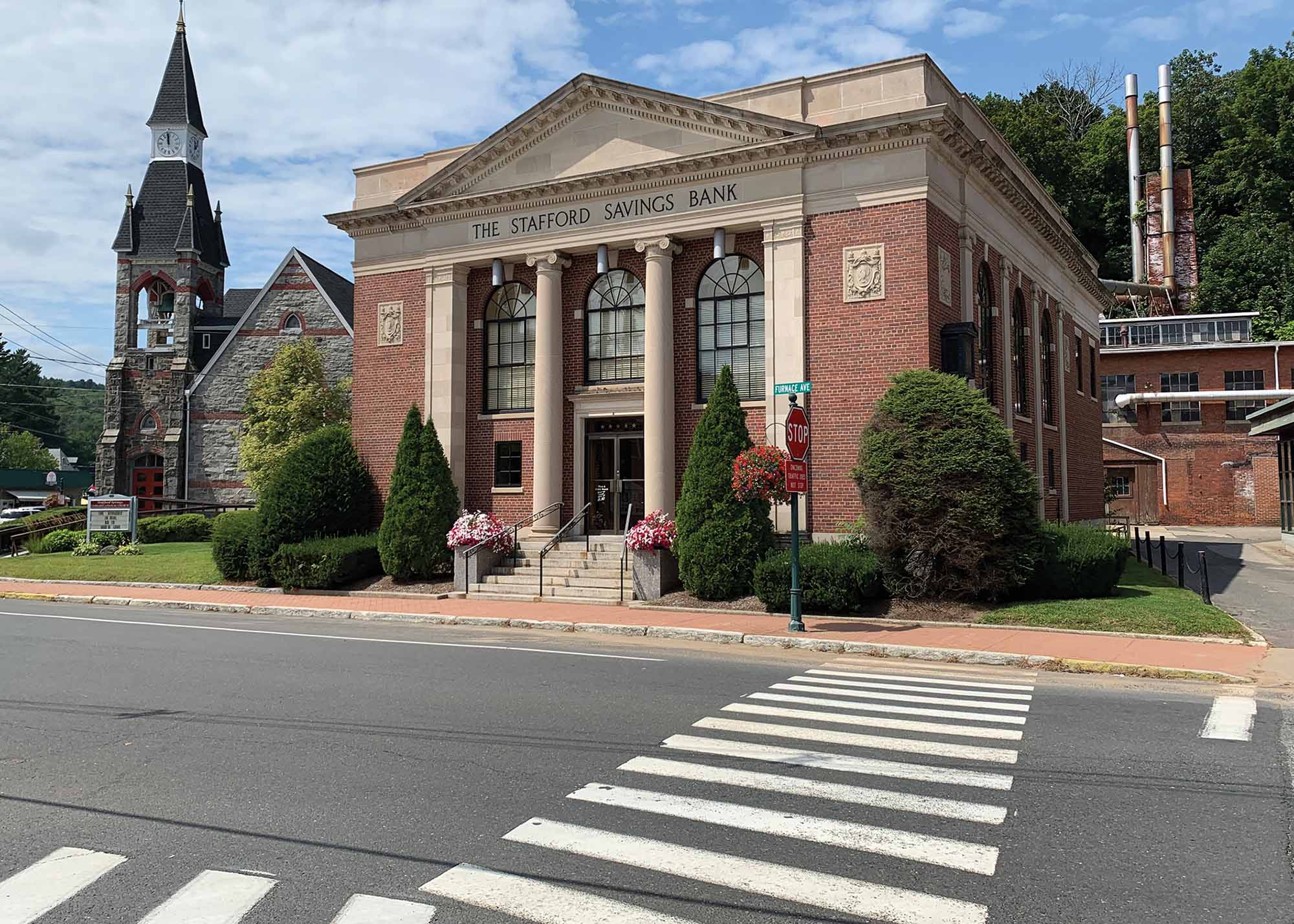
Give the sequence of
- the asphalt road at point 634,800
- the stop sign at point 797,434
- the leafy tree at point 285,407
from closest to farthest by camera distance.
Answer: the asphalt road at point 634,800 < the stop sign at point 797,434 < the leafy tree at point 285,407

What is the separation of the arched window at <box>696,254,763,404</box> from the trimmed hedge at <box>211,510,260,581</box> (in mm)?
11138

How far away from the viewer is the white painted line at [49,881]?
172 inches

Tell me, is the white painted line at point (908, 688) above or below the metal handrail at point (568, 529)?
below

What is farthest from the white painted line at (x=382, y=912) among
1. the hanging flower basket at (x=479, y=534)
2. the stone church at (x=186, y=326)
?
Result: the stone church at (x=186, y=326)

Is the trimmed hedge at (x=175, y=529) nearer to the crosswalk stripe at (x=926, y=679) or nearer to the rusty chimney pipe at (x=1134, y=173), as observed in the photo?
the crosswalk stripe at (x=926, y=679)

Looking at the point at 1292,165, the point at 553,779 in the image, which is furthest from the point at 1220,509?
the point at 553,779

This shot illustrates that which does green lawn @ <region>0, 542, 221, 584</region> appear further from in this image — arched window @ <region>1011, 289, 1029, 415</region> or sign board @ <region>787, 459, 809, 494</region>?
arched window @ <region>1011, 289, 1029, 415</region>

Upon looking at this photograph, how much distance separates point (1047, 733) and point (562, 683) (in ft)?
15.5

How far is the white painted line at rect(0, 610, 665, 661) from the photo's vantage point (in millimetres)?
12914

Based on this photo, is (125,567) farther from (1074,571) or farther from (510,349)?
(1074,571)

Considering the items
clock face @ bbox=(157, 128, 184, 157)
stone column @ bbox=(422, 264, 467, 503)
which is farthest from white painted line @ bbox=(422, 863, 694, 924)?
clock face @ bbox=(157, 128, 184, 157)

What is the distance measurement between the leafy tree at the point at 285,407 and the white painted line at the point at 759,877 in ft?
120

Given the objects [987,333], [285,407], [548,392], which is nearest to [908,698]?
[548,392]

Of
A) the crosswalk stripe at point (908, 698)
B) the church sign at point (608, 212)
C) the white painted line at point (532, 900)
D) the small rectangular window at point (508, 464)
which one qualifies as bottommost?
the crosswalk stripe at point (908, 698)
